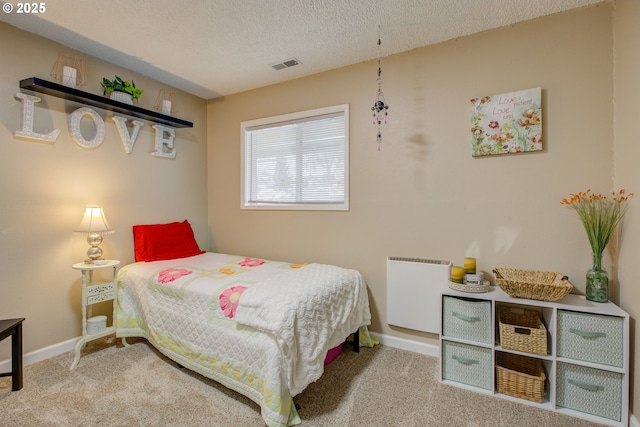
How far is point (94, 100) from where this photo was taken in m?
2.38

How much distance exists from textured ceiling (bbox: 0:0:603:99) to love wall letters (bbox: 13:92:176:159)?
1.70 ft

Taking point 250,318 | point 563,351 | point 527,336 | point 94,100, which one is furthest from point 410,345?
point 94,100

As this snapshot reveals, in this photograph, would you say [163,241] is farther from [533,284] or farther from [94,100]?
[533,284]

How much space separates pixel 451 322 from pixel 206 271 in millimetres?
1878

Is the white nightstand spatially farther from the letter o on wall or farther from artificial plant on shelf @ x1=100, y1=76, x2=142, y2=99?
artificial plant on shelf @ x1=100, y1=76, x2=142, y2=99

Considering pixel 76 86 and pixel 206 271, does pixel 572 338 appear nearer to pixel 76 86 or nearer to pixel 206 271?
pixel 206 271

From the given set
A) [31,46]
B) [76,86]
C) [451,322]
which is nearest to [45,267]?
[76,86]

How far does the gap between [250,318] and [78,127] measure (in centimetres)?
218

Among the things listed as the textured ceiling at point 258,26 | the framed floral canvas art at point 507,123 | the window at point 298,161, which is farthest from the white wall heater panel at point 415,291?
the textured ceiling at point 258,26

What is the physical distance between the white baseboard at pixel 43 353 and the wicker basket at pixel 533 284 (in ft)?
10.8

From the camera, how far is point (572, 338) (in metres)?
1.72

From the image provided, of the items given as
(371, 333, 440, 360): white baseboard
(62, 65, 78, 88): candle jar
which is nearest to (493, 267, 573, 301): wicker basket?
(371, 333, 440, 360): white baseboard

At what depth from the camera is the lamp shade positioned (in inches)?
90.6

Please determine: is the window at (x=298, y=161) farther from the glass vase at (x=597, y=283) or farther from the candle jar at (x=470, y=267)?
the glass vase at (x=597, y=283)
